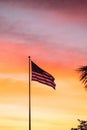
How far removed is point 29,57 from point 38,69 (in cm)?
162

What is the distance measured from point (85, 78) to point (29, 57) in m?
14.2

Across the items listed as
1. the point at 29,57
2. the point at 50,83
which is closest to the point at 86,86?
the point at 50,83

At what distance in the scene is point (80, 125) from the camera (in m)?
44.7

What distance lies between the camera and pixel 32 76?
31406 millimetres

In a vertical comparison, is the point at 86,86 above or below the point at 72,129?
below

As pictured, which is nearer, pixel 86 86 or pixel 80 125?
pixel 86 86

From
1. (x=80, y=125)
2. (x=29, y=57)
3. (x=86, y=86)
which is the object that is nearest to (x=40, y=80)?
(x=29, y=57)

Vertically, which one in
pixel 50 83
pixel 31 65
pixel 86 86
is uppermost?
pixel 31 65

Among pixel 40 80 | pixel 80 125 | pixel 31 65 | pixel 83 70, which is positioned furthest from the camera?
pixel 80 125

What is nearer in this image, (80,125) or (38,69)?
(38,69)

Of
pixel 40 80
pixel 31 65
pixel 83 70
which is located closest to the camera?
pixel 83 70

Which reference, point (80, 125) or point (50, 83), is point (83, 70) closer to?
point (50, 83)

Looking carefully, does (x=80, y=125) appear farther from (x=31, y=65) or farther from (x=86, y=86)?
(x=86, y=86)

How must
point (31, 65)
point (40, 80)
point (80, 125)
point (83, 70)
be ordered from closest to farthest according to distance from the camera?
1. point (83, 70)
2. point (40, 80)
3. point (31, 65)
4. point (80, 125)
